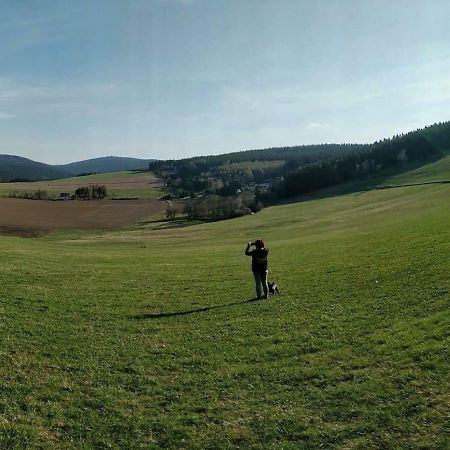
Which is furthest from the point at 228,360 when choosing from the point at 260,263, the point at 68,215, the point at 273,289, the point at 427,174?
the point at 427,174

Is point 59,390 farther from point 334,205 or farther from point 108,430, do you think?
point 334,205

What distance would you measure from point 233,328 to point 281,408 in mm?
6281

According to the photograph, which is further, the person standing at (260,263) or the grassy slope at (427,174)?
the grassy slope at (427,174)

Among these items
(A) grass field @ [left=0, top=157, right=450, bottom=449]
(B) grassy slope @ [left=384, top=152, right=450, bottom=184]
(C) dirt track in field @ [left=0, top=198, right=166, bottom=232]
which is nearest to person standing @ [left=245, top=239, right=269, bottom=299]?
(A) grass field @ [left=0, top=157, right=450, bottom=449]

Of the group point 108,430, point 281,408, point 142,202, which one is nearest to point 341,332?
point 281,408

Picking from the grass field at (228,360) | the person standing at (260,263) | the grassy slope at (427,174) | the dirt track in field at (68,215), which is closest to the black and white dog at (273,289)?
the grass field at (228,360)

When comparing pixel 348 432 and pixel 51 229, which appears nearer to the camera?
pixel 348 432

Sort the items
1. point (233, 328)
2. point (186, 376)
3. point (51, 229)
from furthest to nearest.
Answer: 1. point (51, 229)
2. point (233, 328)
3. point (186, 376)

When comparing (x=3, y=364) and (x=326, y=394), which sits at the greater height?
(x=3, y=364)

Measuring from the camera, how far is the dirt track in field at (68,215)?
87900mm

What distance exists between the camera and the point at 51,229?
86.4 m

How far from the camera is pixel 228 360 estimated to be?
48.6 ft

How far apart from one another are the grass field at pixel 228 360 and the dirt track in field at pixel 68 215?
63444mm

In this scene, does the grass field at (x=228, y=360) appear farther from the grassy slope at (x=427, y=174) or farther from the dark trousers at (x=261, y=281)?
the grassy slope at (x=427, y=174)
